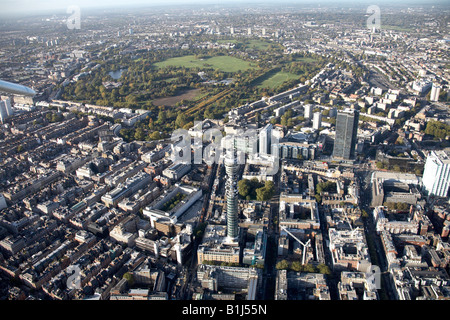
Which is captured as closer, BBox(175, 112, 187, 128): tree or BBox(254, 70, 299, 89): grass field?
BBox(175, 112, 187, 128): tree

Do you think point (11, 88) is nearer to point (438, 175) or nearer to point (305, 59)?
point (438, 175)

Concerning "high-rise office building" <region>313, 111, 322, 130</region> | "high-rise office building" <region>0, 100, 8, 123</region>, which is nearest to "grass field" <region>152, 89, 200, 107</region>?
"high-rise office building" <region>0, 100, 8, 123</region>

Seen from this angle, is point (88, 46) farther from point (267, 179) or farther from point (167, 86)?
point (267, 179)

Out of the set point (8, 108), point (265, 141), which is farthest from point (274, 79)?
point (8, 108)

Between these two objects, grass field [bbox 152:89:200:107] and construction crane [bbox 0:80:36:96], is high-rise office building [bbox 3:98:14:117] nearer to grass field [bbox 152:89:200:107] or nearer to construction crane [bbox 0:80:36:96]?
grass field [bbox 152:89:200:107]

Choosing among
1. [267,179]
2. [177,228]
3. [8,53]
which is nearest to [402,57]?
[267,179]

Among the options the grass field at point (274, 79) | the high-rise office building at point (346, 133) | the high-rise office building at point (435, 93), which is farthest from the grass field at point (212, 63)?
the high-rise office building at point (346, 133)
